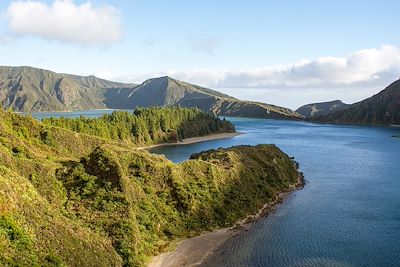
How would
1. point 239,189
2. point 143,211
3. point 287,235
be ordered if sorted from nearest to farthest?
point 143,211 < point 287,235 < point 239,189

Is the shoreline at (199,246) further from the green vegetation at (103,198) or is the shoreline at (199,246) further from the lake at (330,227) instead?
the green vegetation at (103,198)

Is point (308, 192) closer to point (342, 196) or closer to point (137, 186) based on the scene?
point (342, 196)

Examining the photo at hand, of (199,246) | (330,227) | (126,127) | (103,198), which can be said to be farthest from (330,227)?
(126,127)

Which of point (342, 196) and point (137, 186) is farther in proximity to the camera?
point (342, 196)

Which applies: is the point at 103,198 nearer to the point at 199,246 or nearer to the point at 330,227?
the point at 199,246

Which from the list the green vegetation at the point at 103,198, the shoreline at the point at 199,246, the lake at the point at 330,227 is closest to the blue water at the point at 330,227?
the lake at the point at 330,227

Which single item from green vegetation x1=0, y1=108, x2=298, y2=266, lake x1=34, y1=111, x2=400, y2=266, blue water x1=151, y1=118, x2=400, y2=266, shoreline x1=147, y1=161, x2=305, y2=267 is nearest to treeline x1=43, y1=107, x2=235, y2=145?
green vegetation x1=0, y1=108, x2=298, y2=266

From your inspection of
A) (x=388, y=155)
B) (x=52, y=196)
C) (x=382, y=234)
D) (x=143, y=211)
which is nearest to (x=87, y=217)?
(x=52, y=196)
